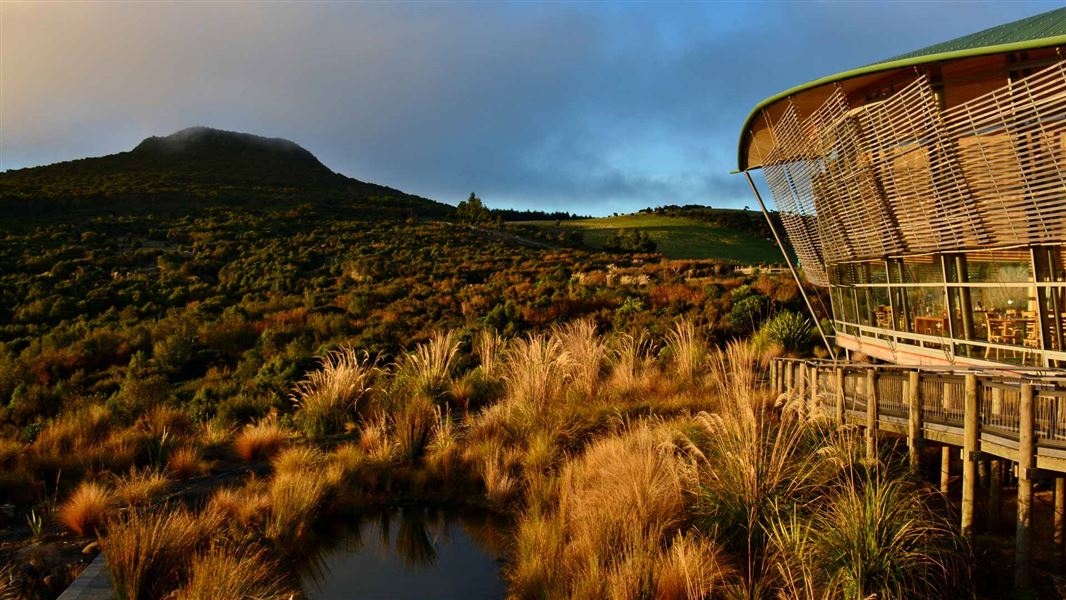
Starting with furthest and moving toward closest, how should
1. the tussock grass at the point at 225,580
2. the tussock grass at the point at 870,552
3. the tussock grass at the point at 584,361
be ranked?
the tussock grass at the point at 584,361 < the tussock grass at the point at 870,552 < the tussock grass at the point at 225,580

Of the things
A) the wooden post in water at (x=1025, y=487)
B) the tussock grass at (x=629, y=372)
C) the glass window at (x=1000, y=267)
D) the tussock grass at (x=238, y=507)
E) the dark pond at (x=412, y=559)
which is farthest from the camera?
the tussock grass at (x=629, y=372)

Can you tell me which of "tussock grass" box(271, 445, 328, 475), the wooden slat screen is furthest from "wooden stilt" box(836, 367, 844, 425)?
"tussock grass" box(271, 445, 328, 475)

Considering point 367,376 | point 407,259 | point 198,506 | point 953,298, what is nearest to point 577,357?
point 367,376

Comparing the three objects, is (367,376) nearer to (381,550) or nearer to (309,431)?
(309,431)

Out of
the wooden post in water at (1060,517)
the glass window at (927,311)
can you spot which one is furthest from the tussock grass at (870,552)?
the glass window at (927,311)

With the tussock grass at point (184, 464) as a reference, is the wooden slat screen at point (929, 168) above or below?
above

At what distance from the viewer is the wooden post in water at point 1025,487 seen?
6715 mm

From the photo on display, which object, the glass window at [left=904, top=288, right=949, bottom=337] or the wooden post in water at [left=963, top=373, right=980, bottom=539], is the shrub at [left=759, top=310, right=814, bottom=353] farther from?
the wooden post in water at [left=963, top=373, right=980, bottom=539]

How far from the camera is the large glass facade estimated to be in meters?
10.7

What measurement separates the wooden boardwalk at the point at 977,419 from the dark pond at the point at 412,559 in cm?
447

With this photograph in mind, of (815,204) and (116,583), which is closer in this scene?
(116,583)

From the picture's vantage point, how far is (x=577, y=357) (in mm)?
15500

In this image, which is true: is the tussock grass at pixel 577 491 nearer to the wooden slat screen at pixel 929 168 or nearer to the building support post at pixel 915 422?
the building support post at pixel 915 422

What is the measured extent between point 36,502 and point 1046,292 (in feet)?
45.4
